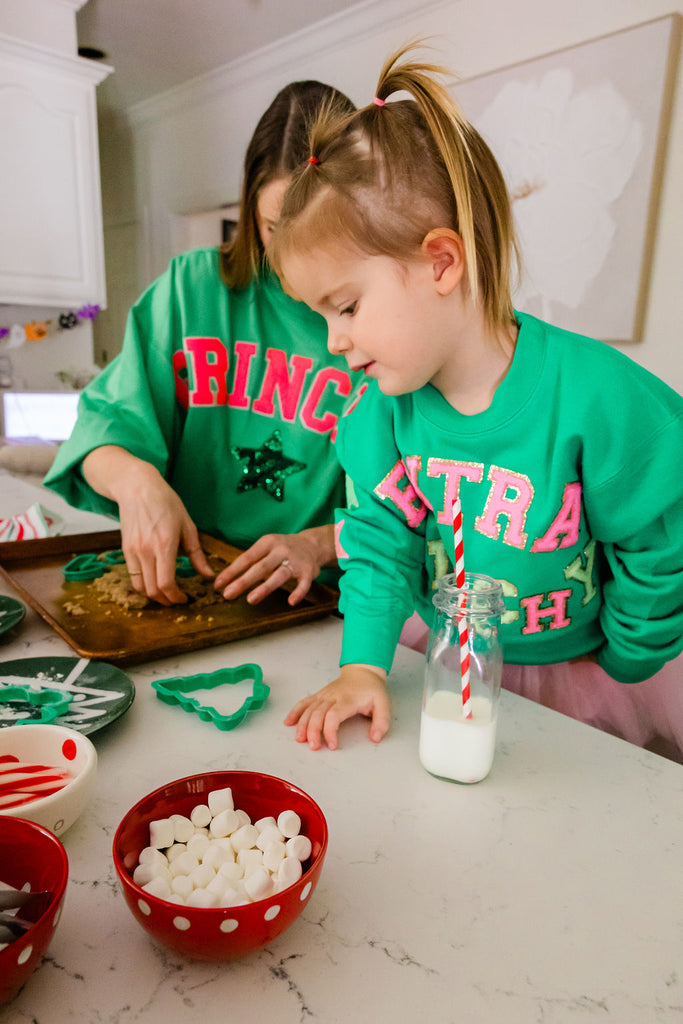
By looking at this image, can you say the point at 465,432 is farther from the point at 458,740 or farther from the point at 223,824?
the point at 223,824

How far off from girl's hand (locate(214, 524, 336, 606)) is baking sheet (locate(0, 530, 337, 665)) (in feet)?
0.09

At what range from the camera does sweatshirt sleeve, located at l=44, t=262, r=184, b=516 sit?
1.17 meters

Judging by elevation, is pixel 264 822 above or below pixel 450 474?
below

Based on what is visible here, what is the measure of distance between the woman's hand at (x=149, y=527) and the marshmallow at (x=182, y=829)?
0.48m

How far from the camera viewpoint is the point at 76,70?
327 centimetres

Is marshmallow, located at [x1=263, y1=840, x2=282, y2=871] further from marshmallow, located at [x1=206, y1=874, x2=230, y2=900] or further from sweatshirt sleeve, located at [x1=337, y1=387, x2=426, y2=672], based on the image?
sweatshirt sleeve, located at [x1=337, y1=387, x2=426, y2=672]

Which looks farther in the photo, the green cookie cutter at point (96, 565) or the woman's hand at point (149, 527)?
the green cookie cutter at point (96, 565)

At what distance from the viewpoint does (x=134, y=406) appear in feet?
3.97

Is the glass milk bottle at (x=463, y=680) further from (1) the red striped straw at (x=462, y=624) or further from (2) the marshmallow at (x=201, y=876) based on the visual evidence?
(2) the marshmallow at (x=201, y=876)

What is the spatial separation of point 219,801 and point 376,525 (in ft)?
1.70

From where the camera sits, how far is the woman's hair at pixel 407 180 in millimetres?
719

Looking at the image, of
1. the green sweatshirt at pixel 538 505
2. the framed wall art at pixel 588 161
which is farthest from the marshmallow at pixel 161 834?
the framed wall art at pixel 588 161

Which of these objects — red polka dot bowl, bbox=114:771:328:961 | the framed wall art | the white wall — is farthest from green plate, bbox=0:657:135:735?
the framed wall art

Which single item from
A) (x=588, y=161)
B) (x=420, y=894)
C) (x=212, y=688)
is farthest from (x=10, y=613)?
(x=588, y=161)
